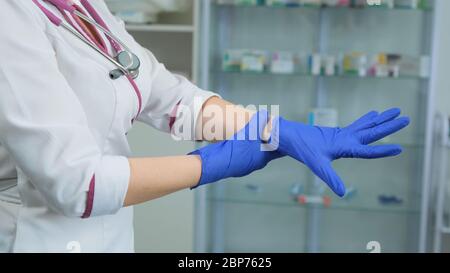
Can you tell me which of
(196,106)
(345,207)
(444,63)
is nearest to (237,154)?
(196,106)

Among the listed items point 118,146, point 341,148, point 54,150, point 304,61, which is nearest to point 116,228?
point 118,146

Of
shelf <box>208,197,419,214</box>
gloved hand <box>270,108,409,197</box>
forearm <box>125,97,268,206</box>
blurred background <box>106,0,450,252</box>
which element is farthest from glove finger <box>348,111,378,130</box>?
shelf <box>208,197,419,214</box>

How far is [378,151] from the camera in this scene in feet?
2.66

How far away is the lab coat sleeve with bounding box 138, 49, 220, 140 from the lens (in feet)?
3.28

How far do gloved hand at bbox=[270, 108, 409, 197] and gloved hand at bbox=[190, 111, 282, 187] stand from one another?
1.0 inches

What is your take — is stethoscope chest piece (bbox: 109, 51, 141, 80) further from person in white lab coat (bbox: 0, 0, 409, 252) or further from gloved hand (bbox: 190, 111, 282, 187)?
gloved hand (bbox: 190, 111, 282, 187)

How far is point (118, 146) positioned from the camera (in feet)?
2.91

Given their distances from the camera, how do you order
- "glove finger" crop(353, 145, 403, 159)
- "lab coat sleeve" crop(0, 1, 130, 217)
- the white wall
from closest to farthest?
"lab coat sleeve" crop(0, 1, 130, 217) → "glove finger" crop(353, 145, 403, 159) → the white wall

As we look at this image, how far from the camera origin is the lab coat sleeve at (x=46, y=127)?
2.32 feet

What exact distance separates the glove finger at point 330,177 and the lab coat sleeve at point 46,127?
26 centimetres

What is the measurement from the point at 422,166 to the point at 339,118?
37 centimetres

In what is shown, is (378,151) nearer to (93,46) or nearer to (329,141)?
(329,141)

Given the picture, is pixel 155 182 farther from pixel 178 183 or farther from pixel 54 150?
pixel 54 150

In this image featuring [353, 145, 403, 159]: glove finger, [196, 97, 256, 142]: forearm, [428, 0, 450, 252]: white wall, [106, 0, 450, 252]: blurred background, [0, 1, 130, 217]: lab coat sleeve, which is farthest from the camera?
[428, 0, 450, 252]: white wall
